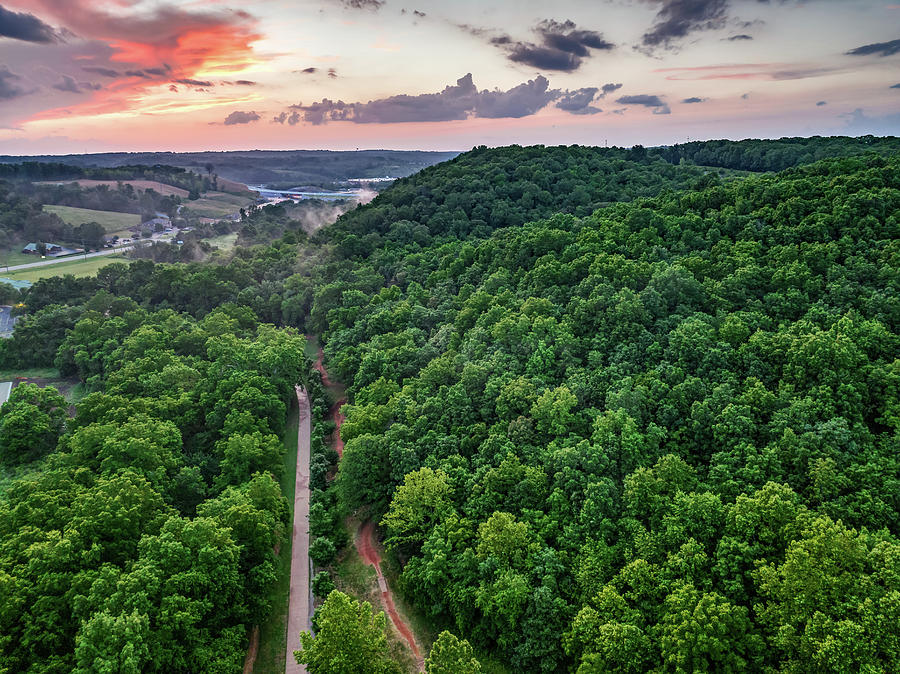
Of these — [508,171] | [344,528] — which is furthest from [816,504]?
[508,171]

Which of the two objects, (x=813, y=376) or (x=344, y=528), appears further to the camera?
(x=344, y=528)

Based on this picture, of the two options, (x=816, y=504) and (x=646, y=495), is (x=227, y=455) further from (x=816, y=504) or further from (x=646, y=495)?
(x=816, y=504)

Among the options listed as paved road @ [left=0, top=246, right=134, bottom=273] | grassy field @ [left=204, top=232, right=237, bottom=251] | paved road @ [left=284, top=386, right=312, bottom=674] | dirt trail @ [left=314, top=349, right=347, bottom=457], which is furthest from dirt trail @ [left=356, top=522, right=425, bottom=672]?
grassy field @ [left=204, top=232, right=237, bottom=251]

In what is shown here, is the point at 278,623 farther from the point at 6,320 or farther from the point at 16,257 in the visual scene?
the point at 16,257

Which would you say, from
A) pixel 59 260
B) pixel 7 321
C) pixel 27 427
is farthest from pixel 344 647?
→ pixel 59 260

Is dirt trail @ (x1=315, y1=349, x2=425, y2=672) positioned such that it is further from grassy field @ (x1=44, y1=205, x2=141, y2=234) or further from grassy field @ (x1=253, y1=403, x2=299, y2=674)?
grassy field @ (x1=44, y1=205, x2=141, y2=234)

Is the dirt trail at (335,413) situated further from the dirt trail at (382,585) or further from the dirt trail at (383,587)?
the dirt trail at (382,585)
